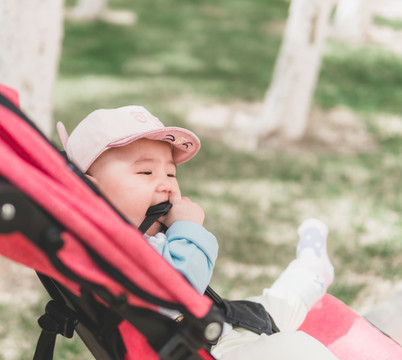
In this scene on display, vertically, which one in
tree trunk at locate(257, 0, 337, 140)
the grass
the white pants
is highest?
the white pants

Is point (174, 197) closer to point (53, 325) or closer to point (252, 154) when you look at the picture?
point (53, 325)

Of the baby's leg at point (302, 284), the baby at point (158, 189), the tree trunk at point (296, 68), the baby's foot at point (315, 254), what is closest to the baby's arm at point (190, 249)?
the baby at point (158, 189)

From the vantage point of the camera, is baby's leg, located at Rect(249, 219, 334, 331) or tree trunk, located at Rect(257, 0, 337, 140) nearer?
baby's leg, located at Rect(249, 219, 334, 331)

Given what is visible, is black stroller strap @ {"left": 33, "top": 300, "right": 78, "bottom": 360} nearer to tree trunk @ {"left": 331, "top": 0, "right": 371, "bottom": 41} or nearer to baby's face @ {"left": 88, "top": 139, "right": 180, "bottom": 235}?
baby's face @ {"left": 88, "top": 139, "right": 180, "bottom": 235}

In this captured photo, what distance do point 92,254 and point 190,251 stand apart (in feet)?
1.39

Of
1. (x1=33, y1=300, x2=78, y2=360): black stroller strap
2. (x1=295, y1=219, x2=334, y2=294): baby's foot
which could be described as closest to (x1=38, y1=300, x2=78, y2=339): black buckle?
(x1=33, y1=300, x2=78, y2=360): black stroller strap

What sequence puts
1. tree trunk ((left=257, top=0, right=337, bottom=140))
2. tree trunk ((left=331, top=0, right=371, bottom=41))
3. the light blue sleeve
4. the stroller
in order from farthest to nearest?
tree trunk ((left=331, top=0, right=371, bottom=41)) → tree trunk ((left=257, top=0, right=337, bottom=140)) → the light blue sleeve → the stroller

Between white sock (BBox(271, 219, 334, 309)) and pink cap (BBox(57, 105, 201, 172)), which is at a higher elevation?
pink cap (BBox(57, 105, 201, 172))

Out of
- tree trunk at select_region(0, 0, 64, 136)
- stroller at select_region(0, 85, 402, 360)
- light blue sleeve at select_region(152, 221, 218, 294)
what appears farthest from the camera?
tree trunk at select_region(0, 0, 64, 136)

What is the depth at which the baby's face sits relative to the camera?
1711 mm

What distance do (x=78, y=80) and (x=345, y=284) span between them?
526 centimetres

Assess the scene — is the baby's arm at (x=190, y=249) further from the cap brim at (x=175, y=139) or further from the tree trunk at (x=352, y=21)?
the tree trunk at (x=352, y=21)

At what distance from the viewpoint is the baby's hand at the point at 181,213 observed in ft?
5.71

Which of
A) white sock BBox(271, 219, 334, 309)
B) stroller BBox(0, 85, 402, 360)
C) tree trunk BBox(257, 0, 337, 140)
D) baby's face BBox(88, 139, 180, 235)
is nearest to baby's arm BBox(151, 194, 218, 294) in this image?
baby's face BBox(88, 139, 180, 235)
